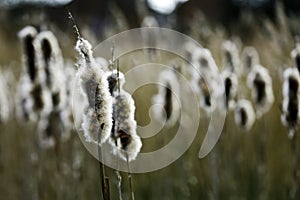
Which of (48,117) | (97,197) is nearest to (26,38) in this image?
(48,117)

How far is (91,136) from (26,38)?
2.39 feet

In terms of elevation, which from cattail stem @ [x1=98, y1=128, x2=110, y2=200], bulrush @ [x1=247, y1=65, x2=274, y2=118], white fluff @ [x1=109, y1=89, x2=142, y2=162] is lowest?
cattail stem @ [x1=98, y1=128, x2=110, y2=200]

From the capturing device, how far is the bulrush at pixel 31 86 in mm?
1719

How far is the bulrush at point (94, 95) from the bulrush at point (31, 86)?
0.69 meters

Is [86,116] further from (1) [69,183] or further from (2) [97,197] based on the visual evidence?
(2) [97,197]

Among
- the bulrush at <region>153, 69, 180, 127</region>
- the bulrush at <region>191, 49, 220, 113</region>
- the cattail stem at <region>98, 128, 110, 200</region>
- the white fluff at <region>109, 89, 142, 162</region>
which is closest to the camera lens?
the cattail stem at <region>98, 128, 110, 200</region>

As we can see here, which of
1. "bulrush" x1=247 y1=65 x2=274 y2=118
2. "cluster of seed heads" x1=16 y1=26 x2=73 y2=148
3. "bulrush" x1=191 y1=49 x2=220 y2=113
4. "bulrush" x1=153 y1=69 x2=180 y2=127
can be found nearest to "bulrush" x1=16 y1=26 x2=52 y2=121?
"cluster of seed heads" x1=16 y1=26 x2=73 y2=148

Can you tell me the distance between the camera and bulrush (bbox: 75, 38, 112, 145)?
1.02m

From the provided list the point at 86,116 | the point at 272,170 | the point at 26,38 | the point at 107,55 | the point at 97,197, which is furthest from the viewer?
the point at 107,55

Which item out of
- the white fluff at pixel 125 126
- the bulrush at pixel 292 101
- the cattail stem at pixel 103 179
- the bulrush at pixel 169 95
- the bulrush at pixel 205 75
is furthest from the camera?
the bulrush at pixel 205 75

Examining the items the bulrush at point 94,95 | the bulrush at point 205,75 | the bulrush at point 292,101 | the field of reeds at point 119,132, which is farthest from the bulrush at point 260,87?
the bulrush at point 94,95

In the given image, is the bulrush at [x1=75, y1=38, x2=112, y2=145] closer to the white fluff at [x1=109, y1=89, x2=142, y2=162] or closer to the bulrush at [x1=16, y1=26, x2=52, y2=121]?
the white fluff at [x1=109, y1=89, x2=142, y2=162]

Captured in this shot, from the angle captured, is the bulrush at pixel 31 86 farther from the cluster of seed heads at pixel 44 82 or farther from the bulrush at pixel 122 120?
the bulrush at pixel 122 120

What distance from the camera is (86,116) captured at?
1072mm
